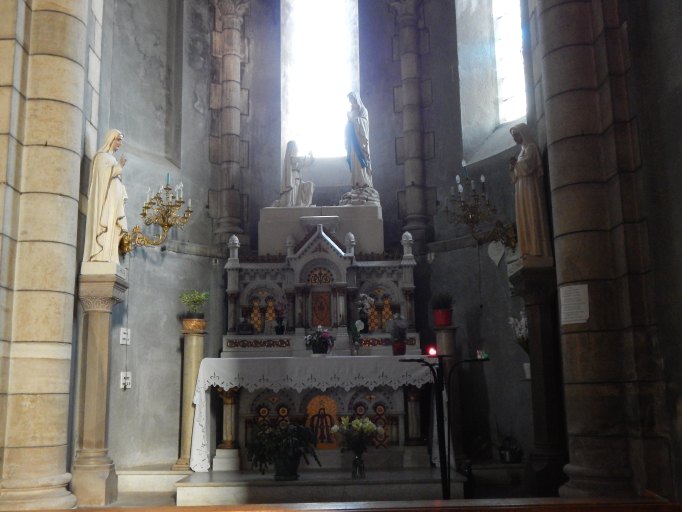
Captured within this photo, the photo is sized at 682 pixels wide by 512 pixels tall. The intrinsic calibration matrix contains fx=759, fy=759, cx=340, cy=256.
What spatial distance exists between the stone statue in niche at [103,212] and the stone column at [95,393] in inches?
5.8

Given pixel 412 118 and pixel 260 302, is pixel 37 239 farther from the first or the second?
pixel 412 118

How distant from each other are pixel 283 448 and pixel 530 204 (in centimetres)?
379

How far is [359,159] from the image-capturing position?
39.5 ft

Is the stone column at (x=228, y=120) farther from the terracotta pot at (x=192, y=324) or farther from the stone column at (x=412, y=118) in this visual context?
the stone column at (x=412, y=118)

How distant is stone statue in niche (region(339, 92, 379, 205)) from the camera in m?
12.0

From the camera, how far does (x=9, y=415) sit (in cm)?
683

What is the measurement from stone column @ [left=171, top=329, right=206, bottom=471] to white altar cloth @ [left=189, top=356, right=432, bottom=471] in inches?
18.8

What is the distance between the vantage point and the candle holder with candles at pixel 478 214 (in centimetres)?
927

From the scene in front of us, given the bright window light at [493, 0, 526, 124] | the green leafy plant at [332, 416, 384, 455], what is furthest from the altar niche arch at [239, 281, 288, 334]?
the bright window light at [493, 0, 526, 124]

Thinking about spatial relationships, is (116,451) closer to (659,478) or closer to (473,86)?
(659,478)

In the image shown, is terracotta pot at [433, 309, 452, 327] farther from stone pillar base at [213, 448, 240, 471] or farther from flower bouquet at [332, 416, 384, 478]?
stone pillar base at [213, 448, 240, 471]

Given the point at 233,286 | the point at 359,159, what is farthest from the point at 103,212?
the point at 359,159

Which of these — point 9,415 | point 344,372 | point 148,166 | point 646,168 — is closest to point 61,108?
point 9,415

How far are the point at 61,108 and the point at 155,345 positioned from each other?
418 cm
